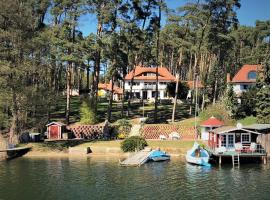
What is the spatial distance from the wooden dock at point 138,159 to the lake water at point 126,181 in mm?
814

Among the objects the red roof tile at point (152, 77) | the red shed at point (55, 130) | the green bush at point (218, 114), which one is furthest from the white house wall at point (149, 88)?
the red shed at point (55, 130)

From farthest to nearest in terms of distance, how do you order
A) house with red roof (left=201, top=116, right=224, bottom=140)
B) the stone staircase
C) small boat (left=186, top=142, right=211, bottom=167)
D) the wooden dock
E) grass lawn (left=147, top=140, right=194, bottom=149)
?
the stone staircase < house with red roof (left=201, top=116, right=224, bottom=140) < grass lawn (left=147, top=140, right=194, bottom=149) < the wooden dock < small boat (left=186, top=142, right=211, bottom=167)

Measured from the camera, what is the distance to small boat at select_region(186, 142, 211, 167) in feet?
147

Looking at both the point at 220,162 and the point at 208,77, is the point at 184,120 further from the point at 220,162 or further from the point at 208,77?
the point at 220,162

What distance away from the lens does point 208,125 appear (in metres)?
56.1

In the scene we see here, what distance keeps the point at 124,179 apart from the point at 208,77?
5188 cm

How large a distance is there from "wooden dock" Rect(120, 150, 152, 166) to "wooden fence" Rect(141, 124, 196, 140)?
948 cm

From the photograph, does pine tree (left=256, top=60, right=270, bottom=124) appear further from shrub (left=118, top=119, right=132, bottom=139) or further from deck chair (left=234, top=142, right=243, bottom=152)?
shrub (left=118, top=119, right=132, bottom=139)

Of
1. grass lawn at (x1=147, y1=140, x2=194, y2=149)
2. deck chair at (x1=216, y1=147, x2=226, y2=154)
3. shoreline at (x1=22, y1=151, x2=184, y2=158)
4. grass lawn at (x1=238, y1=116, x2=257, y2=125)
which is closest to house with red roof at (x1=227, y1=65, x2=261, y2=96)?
grass lawn at (x1=238, y1=116, x2=257, y2=125)

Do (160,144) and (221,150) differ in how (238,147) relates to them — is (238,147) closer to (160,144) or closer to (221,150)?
(221,150)

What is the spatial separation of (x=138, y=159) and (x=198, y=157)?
20.7 feet

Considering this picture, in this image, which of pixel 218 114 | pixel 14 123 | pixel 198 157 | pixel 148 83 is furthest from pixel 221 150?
pixel 148 83

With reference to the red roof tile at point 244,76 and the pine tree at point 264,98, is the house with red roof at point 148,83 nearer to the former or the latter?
the red roof tile at point 244,76

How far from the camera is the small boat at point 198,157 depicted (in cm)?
4494
